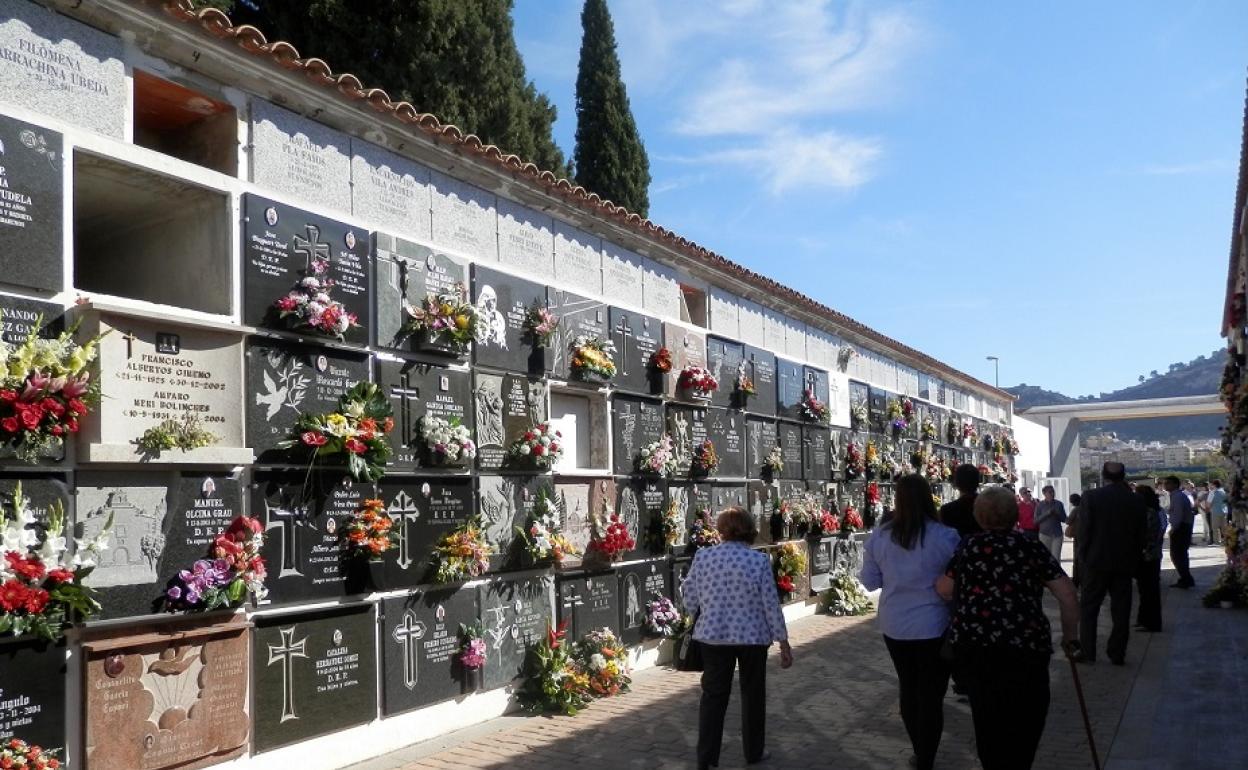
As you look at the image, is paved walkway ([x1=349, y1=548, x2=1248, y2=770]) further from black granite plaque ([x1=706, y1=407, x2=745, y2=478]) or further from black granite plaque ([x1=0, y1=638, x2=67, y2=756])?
black granite plaque ([x1=706, y1=407, x2=745, y2=478])

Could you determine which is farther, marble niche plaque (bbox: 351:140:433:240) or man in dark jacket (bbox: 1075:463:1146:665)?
man in dark jacket (bbox: 1075:463:1146:665)

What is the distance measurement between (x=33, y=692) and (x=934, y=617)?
4.18 m

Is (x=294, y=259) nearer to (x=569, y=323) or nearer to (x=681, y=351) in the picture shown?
(x=569, y=323)

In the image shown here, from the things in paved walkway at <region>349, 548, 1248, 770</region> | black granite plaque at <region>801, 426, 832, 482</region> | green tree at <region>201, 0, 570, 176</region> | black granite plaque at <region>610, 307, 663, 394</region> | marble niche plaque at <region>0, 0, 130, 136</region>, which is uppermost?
green tree at <region>201, 0, 570, 176</region>

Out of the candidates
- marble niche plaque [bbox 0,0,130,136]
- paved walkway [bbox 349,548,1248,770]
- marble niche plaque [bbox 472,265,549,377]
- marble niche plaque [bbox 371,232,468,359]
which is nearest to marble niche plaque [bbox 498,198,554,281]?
marble niche plaque [bbox 472,265,549,377]

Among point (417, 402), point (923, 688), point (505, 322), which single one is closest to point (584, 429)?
point (505, 322)

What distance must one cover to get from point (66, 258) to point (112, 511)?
1186mm

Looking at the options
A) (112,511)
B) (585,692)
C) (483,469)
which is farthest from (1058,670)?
(112,511)

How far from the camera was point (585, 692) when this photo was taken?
791 centimetres

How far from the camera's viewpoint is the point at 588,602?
8.59m

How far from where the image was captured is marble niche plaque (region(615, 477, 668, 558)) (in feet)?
30.5

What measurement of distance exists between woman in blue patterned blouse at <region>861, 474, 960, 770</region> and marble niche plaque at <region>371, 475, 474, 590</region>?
2.85 meters

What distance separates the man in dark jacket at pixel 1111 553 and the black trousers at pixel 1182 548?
6.78 m

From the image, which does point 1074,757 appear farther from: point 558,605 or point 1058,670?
point 558,605
